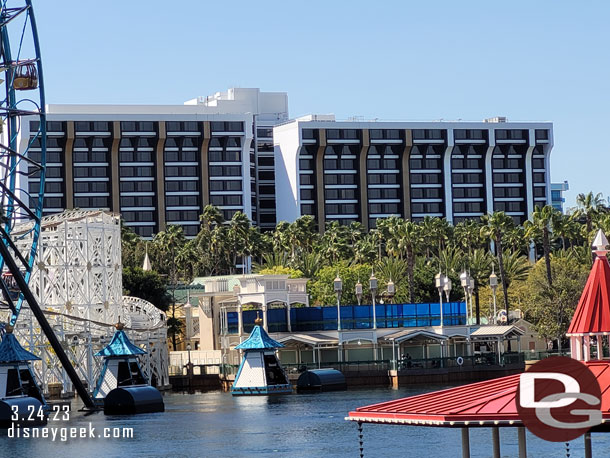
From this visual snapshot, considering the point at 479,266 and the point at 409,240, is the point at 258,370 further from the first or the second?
the point at 479,266

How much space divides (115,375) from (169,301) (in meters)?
51.2

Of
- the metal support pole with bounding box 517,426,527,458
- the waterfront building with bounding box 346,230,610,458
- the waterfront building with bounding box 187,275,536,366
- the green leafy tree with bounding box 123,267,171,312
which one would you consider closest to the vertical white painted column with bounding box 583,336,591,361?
the waterfront building with bounding box 346,230,610,458

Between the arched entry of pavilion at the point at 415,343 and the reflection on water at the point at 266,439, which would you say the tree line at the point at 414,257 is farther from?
the reflection on water at the point at 266,439

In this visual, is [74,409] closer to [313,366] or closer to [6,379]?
[6,379]

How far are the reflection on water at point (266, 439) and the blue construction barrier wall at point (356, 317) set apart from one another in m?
31.6

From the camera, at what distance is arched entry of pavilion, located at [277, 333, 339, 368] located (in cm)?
12369

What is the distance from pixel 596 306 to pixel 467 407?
4430mm

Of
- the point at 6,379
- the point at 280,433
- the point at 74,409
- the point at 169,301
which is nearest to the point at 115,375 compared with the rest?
the point at 74,409

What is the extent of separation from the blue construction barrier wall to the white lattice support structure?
969cm

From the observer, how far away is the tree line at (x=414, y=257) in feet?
463

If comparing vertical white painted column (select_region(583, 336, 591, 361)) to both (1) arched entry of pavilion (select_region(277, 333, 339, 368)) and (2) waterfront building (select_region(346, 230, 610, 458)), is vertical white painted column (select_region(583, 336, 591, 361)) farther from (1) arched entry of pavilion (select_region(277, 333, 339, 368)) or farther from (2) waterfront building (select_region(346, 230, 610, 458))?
(1) arched entry of pavilion (select_region(277, 333, 339, 368))

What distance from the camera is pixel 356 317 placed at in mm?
127625

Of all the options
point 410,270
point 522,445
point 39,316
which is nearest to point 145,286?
point 410,270

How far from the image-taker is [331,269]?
158 meters
